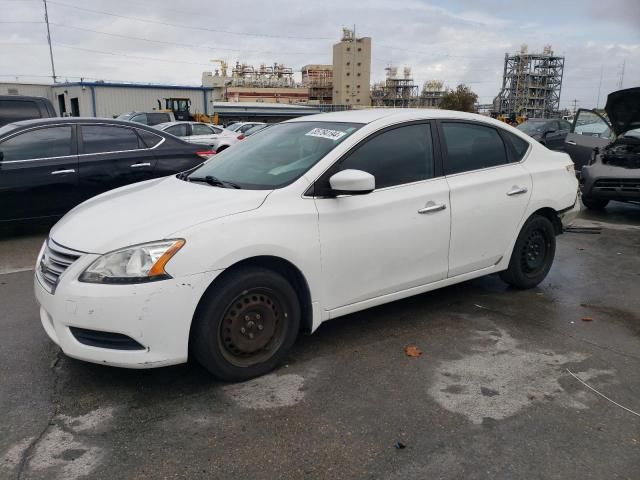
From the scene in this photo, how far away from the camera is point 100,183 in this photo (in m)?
7.00

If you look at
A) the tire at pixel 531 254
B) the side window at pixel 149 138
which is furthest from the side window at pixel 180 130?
the tire at pixel 531 254

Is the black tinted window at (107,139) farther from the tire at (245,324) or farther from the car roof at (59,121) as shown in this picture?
the tire at (245,324)

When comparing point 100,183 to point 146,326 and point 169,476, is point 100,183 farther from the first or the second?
point 169,476

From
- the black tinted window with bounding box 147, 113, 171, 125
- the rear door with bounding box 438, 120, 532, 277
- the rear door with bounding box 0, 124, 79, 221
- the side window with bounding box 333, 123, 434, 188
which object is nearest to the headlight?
the side window with bounding box 333, 123, 434, 188

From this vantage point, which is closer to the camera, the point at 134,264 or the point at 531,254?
the point at 134,264

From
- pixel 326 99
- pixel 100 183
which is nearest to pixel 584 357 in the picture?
pixel 100 183

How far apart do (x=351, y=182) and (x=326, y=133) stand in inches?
29.6

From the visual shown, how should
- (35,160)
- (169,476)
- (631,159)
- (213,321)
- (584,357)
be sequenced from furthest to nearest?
(631,159) < (35,160) < (584,357) < (213,321) < (169,476)

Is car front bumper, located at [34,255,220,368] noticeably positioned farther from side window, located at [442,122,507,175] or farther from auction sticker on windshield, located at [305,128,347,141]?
side window, located at [442,122,507,175]

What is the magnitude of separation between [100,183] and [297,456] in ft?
18.1

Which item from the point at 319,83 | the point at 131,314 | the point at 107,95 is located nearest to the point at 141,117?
the point at 107,95

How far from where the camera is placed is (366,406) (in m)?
3.00

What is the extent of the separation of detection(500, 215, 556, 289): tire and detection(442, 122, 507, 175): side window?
0.69m

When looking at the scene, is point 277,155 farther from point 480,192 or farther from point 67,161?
point 67,161
